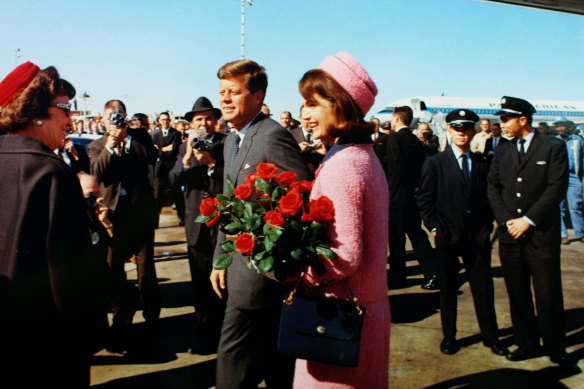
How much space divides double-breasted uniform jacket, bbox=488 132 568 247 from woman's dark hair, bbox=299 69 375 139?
2.67m

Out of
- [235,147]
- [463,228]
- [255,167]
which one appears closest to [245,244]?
[255,167]

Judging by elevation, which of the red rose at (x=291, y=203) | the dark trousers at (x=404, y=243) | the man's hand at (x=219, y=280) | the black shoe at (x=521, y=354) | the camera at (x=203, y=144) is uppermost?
the camera at (x=203, y=144)

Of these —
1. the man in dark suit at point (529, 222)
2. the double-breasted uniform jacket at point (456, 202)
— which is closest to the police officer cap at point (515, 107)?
the man in dark suit at point (529, 222)

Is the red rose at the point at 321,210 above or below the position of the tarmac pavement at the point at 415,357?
above

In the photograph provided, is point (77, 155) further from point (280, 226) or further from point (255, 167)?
point (280, 226)

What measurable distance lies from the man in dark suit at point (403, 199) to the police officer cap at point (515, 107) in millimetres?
2540

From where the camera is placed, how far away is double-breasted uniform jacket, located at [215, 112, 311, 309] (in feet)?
8.68

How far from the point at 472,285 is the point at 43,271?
12.3 ft

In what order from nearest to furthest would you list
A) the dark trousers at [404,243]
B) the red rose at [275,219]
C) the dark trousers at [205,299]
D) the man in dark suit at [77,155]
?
the red rose at [275,219], the dark trousers at [205,299], the man in dark suit at [77,155], the dark trousers at [404,243]

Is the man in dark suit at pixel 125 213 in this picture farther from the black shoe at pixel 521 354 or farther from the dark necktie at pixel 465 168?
the black shoe at pixel 521 354

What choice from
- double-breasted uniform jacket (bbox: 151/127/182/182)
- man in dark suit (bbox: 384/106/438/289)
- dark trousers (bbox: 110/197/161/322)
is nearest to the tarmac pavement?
dark trousers (bbox: 110/197/161/322)

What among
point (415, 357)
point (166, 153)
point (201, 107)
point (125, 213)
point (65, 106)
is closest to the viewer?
point (65, 106)

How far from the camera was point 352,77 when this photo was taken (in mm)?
2094

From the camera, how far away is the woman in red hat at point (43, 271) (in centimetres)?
188
